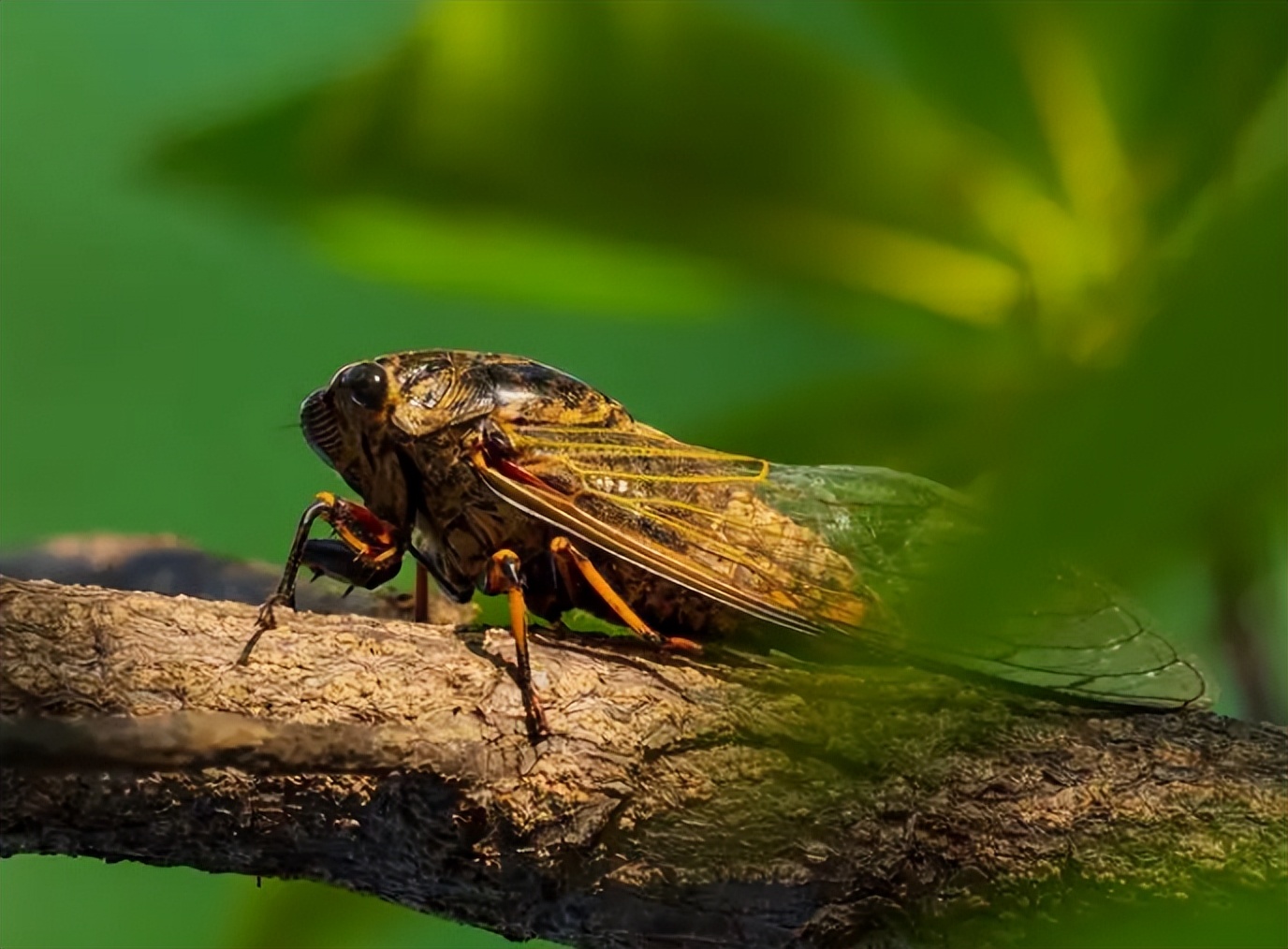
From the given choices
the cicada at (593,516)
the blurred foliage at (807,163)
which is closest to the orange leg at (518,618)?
the cicada at (593,516)

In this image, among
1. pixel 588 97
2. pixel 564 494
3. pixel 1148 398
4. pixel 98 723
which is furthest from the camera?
pixel 564 494

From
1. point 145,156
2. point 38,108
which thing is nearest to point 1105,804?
point 145,156

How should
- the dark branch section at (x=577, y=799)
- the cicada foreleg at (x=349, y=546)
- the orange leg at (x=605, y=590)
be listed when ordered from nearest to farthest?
the dark branch section at (x=577, y=799) → the orange leg at (x=605, y=590) → the cicada foreleg at (x=349, y=546)

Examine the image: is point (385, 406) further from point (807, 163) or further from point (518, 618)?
point (807, 163)

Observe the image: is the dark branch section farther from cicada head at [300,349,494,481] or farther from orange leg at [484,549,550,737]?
cicada head at [300,349,494,481]

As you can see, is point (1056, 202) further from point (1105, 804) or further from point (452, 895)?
point (452, 895)

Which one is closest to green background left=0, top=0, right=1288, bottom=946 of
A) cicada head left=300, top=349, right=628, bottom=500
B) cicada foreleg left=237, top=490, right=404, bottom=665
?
cicada head left=300, top=349, right=628, bottom=500

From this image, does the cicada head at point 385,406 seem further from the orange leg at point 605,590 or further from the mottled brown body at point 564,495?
the orange leg at point 605,590

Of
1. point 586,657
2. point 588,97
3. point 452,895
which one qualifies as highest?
point 588,97
